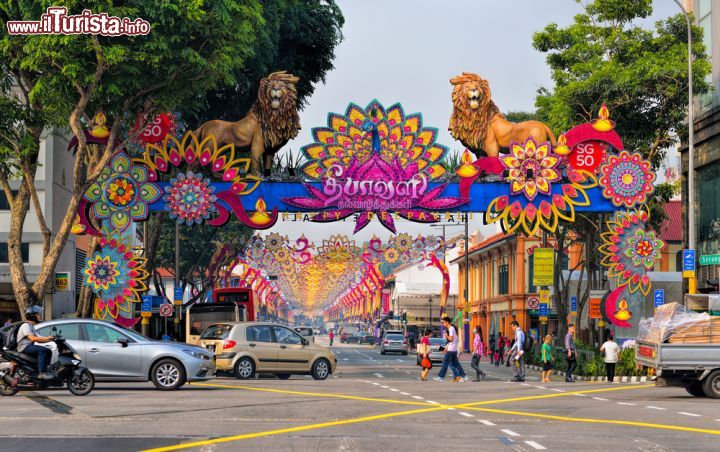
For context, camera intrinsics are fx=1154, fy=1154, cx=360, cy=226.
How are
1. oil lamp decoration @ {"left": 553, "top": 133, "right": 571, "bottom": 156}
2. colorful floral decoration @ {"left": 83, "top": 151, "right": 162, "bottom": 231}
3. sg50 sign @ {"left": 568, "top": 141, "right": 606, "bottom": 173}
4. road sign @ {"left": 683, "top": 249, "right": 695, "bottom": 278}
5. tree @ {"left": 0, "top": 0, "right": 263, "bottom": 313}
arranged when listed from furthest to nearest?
sg50 sign @ {"left": 568, "top": 141, "right": 606, "bottom": 173}
oil lamp decoration @ {"left": 553, "top": 133, "right": 571, "bottom": 156}
colorful floral decoration @ {"left": 83, "top": 151, "right": 162, "bottom": 231}
road sign @ {"left": 683, "top": 249, "right": 695, "bottom": 278}
tree @ {"left": 0, "top": 0, "right": 263, "bottom": 313}

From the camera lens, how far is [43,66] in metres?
30.0

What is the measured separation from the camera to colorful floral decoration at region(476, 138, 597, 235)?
36188mm

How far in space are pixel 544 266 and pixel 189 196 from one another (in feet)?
55.9

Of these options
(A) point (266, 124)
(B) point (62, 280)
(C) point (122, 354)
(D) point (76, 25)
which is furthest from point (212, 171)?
(C) point (122, 354)

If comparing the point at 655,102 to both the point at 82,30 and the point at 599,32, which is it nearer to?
the point at 599,32

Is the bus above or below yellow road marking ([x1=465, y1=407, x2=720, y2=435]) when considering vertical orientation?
above

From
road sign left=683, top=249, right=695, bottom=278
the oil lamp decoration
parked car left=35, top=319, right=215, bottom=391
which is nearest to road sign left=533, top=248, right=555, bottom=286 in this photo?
the oil lamp decoration

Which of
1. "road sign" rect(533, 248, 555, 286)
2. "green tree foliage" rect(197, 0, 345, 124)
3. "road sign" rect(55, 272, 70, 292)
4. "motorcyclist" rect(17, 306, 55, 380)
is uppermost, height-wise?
"green tree foliage" rect(197, 0, 345, 124)

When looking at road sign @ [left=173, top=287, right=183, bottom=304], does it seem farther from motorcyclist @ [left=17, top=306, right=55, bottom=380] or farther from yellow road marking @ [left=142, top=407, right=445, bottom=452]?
yellow road marking @ [left=142, top=407, right=445, bottom=452]

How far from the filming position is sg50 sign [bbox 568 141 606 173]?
3650 cm

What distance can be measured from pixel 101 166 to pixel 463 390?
40.9 feet

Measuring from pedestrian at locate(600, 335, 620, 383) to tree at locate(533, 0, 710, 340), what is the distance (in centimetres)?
784

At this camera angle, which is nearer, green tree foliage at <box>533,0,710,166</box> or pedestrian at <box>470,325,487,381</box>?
pedestrian at <box>470,325,487,381</box>

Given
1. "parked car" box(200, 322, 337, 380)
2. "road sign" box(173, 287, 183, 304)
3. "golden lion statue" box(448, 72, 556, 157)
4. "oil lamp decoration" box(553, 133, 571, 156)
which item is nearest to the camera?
"parked car" box(200, 322, 337, 380)
